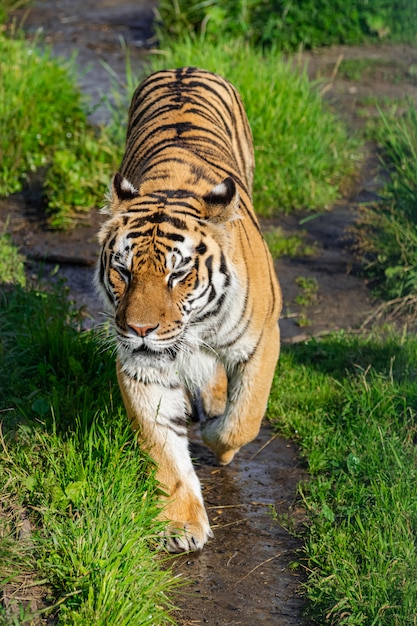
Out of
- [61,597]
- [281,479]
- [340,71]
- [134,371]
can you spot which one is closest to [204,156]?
[134,371]

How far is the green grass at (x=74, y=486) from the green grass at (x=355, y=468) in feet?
2.00

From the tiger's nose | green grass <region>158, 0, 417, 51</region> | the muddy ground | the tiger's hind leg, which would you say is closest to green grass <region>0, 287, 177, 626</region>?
the muddy ground

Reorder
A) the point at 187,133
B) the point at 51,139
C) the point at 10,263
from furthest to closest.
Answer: the point at 51,139, the point at 10,263, the point at 187,133

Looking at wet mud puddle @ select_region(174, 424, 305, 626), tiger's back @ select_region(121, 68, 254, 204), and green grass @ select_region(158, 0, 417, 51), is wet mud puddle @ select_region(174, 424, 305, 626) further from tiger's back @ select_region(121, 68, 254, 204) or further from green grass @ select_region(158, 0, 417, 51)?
green grass @ select_region(158, 0, 417, 51)

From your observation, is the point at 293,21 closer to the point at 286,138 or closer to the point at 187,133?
the point at 286,138

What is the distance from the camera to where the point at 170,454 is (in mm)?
3811

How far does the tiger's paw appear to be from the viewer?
3695 millimetres

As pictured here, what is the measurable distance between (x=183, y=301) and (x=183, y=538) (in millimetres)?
935

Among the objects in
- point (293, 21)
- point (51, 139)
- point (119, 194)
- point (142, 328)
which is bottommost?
point (51, 139)

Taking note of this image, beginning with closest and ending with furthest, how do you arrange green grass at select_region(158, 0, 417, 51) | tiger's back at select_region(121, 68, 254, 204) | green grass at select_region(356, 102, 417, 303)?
1. tiger's back at select_region(121, 68, 254, 204)
2. green grass at select_region(356, 102, 417, 303)
3. green grass at select_region(158, 0, 417, 51)

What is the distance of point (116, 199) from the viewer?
361 cm

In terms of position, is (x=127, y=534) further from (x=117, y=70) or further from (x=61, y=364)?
(x=117, y=70)

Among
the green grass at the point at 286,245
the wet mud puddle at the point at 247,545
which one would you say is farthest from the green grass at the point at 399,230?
the wet mud puddle at the point at 247,545

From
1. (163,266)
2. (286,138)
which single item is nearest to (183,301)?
(163,266)
